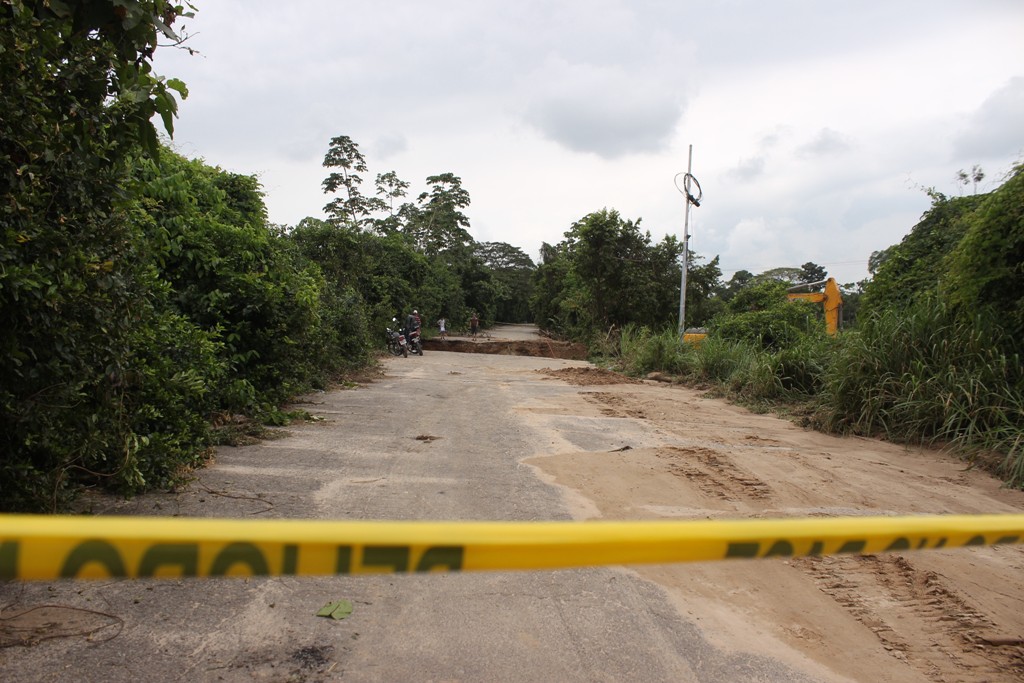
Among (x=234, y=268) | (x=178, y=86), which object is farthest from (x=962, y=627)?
(x=234, y=268)

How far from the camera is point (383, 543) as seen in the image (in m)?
1.14

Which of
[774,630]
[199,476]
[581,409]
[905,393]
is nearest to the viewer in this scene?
[774,630]

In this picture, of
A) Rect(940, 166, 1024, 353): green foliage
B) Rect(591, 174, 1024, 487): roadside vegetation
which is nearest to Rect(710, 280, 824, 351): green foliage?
Rect(591, 174, 1024, 487): roadside vegetation

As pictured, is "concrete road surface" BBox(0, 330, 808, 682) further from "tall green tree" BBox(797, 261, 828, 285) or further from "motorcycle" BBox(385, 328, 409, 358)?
"tall green tree" BBox(797, 261, 828, 285)

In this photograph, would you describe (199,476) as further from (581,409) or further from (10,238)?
(581,409)

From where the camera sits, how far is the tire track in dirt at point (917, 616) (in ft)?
8.93

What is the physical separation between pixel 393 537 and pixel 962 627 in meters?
3.16

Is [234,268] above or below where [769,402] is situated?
above

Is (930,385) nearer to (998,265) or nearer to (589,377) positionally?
(998,265)

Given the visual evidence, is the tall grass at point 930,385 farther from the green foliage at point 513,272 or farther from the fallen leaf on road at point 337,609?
the green foliage at point 513,272

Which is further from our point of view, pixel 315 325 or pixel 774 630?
pixel 315 325

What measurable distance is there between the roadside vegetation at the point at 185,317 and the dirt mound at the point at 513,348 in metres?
10.7

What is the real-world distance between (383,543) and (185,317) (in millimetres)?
6118

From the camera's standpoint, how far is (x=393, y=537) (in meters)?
1.14
